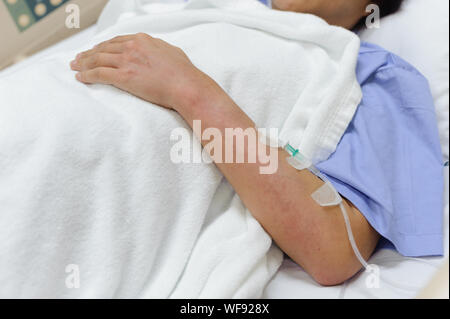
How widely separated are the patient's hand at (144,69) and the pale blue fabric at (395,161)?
29 cm

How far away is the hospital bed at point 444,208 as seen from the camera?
2.53ft

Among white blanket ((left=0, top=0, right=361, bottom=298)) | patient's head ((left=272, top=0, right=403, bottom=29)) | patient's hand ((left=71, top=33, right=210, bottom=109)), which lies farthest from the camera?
patient's head ((left=272, top=0, right=403, bottom=29))

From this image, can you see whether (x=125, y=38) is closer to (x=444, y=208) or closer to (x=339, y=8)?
(x=339, y=8)

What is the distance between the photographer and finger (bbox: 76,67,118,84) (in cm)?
83

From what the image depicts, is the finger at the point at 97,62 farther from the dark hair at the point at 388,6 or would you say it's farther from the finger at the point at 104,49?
the dark hair at the point at 388,6

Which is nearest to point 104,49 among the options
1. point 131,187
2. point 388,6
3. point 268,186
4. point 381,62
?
point 131,187

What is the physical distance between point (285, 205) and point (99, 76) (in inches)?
16.2

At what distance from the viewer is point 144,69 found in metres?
0.84

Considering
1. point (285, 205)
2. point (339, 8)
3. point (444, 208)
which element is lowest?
point (444, 208)

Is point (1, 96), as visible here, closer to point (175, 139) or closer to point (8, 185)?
point (8, 185)

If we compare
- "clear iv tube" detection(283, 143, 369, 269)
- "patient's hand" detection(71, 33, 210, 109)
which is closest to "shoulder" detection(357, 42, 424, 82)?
"clear iv tube" detection(283, 143, 369, 269)

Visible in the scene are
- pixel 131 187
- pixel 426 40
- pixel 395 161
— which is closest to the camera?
pixel 131 187

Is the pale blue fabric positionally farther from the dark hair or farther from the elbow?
the dark hair

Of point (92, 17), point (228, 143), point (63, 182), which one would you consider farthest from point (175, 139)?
point (92, 17)
